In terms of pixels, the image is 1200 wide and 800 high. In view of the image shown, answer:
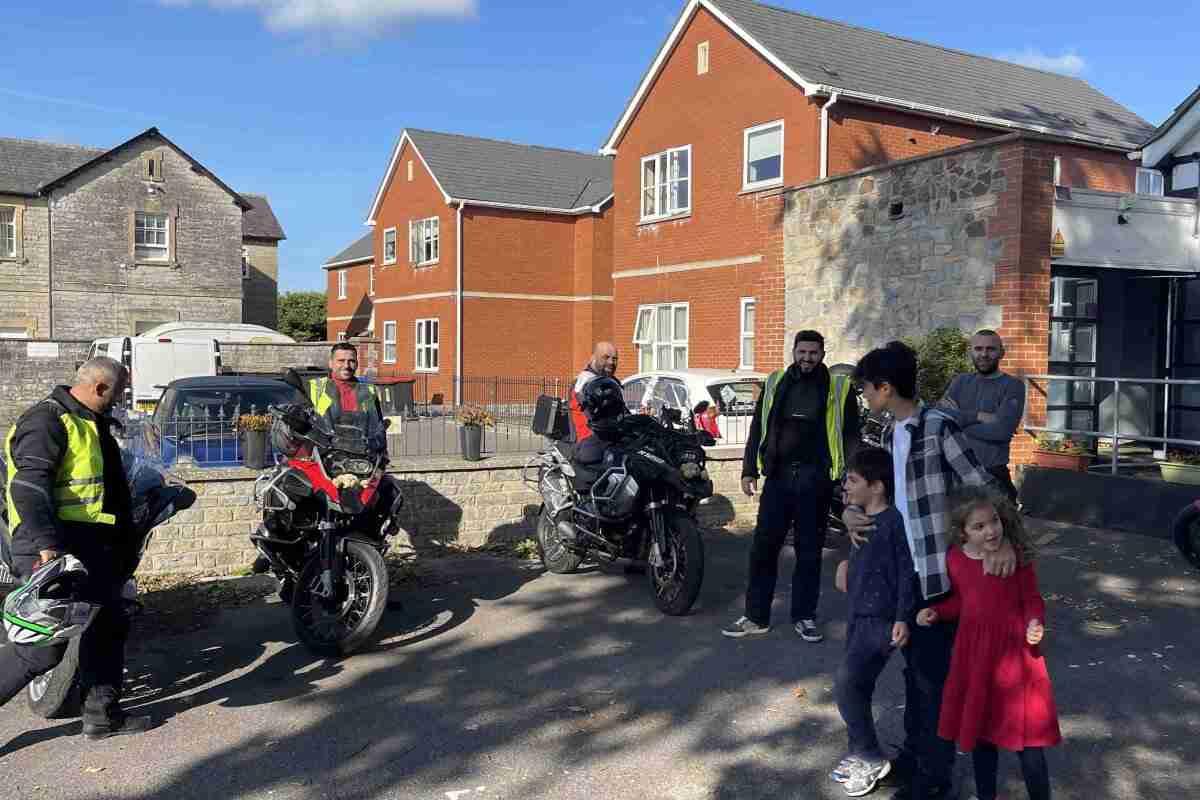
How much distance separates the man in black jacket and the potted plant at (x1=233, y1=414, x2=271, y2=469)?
3.65m

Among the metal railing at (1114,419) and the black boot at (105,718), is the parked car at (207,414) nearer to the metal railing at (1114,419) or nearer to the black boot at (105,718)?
the black boot at (105,718)

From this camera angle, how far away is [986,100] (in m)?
21.8

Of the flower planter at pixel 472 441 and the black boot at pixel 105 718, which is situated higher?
the flower planter at pixel 472 441

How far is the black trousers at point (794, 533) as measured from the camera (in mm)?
6246

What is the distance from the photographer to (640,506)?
23.5 feet

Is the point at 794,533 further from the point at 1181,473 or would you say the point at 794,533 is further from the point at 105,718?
the point at 1181,473

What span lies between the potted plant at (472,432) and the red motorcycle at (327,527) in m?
3.02

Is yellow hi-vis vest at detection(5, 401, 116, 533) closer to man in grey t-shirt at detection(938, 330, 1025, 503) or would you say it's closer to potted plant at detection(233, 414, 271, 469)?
potted plant at detection(233, 414, 271, 469)

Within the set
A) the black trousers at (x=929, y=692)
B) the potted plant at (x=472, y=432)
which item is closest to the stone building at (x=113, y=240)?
the potted plant at (x=472, y=432)

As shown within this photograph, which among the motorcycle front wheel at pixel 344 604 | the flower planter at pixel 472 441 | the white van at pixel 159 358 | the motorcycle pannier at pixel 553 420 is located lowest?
the motorcycle front wheel at pixel 344 604

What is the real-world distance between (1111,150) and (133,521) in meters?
20.5

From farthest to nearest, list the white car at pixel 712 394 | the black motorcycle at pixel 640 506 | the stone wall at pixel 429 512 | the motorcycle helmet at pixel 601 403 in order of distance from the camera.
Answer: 1. the white car at pixel 712 394
2. the stone wall at pixel 429 512
3. the motorcycle helmet at pixel 601 403
4. the black motorcycle at pixel 640 506

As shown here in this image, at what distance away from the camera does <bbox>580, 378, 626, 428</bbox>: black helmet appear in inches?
303

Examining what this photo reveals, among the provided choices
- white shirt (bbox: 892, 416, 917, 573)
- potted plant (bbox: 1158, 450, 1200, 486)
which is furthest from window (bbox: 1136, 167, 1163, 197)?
white shirt (bbox: 892, 416, 917, 573)
